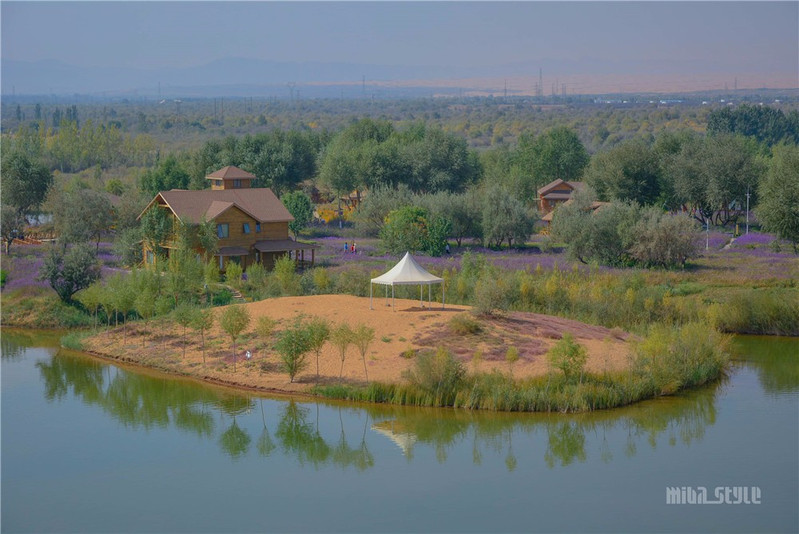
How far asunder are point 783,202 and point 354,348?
35329 mm

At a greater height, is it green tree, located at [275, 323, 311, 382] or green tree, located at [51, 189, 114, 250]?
green tree, located at [51, 189, 114, 250]

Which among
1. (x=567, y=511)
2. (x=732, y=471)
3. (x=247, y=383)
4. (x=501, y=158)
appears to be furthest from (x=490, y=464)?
(x=501, y=158)

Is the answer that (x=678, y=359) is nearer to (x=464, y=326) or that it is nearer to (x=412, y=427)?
(x=464, y=326)

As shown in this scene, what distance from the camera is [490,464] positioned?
92.3 feet

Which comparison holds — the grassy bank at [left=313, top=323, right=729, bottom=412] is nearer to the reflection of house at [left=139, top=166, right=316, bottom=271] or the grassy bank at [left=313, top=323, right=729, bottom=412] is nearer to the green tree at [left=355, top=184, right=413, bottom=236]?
the reflection of house at [left=139, top=166, right=316, bottom=271]

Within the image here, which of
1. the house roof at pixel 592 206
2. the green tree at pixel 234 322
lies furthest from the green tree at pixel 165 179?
the green tree at pixel 234 322

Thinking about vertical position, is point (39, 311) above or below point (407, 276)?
below

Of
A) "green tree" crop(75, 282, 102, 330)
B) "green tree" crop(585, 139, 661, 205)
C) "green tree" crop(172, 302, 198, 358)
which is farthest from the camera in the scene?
"green tree" crop(585, 139, 661, 205)

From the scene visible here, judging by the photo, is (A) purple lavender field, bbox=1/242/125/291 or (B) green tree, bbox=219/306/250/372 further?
(A) purple lavender field, bbox=1/242/125/291

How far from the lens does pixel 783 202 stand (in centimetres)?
6253

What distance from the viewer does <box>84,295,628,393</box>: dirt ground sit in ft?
114

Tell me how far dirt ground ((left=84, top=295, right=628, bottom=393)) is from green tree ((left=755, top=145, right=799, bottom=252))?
89.0 feet

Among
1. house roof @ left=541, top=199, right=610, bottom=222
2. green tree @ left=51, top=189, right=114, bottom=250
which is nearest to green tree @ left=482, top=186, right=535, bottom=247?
house roof @ left=541, top=199, right=610, bottom=222

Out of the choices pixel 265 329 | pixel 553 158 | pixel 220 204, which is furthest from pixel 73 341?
pixel 553 158
